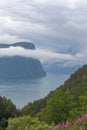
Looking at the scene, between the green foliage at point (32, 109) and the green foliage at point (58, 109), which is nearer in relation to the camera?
the green foliage at point (58, 109)

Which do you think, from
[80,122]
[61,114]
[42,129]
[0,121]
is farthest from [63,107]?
[80,122]

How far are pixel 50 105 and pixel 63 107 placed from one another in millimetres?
1440

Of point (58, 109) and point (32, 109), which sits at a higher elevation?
point (32, 109)

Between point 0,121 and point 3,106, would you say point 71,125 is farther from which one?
point 3,106

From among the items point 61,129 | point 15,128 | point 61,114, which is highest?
point 61,114

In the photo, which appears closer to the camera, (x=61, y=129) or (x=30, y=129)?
(x=61, y=129)

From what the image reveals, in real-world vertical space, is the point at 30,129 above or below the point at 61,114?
below

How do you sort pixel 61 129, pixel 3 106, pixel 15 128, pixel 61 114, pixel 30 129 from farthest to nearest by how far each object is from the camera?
pixel 3 106
pixel 61 114
pixel 15 128
pixel 30 129
pixel 61 129

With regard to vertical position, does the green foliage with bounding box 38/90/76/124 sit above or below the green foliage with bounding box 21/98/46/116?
below

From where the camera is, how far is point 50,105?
135 feet

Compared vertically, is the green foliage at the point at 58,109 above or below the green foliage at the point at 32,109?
below

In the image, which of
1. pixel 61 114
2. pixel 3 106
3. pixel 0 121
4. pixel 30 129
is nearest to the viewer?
pixel 30 129

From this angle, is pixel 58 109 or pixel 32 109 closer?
pixel 58 109

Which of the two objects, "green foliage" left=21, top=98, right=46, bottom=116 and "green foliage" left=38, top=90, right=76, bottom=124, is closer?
"green foliage" left=38, top=90, right=76, bottom=124
